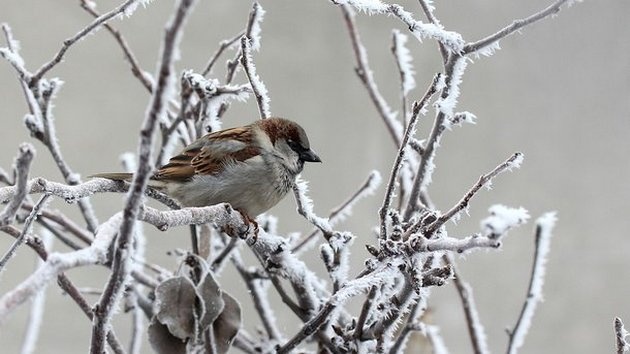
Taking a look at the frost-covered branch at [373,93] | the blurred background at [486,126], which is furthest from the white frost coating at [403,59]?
the blurred background at [486,126]

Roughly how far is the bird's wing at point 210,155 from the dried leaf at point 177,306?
0.38m

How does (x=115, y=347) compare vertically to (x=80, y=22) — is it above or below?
below

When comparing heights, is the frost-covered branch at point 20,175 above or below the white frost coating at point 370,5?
below

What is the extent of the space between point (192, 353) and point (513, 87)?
61.1 inches

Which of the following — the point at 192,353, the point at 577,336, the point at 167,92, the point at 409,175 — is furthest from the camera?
the point at 577,336

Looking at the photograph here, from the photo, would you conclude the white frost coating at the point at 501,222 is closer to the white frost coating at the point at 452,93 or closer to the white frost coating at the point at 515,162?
the white frost coating at the point at 515,162

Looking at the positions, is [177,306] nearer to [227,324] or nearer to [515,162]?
[227,324]

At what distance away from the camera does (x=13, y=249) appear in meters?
0.60

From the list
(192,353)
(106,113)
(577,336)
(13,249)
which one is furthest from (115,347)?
(577,336)

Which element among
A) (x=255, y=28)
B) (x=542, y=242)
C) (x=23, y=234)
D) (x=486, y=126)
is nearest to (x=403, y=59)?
(x=255, y=28)

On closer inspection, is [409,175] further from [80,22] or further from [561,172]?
[80,22]

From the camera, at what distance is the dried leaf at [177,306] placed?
2.32ft

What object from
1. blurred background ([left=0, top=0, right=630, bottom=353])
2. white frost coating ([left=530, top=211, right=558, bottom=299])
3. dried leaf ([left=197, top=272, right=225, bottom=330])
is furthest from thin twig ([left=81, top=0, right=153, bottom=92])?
blurred background ([left=0, top=0, right=630, bottom=353])

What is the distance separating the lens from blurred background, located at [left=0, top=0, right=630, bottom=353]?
78.8 inches
